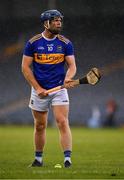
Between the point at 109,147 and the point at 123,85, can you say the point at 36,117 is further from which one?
the point at 123,85

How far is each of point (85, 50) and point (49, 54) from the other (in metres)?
9.69

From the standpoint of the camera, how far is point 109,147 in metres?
17.0

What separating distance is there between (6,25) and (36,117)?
14.6 m

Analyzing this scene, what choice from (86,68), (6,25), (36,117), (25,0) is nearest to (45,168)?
(36,117)

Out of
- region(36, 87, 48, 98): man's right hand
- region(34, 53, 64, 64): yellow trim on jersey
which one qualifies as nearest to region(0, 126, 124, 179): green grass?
region(36, 87, 48, 98): man's right hand

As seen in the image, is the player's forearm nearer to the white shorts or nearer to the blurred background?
the white shorts

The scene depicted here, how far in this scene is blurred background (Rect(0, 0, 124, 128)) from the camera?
22.8 metres

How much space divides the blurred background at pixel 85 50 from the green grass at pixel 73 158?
304 centimetres

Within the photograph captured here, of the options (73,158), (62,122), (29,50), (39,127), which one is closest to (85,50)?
(73,158)

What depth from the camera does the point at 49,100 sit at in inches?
475

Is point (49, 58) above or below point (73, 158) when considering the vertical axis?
above

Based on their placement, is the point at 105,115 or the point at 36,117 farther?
the point at 105,115

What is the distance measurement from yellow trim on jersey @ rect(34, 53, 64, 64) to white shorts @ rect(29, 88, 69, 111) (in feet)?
1.32

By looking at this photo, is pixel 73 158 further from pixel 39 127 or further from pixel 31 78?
pixel 31 78
